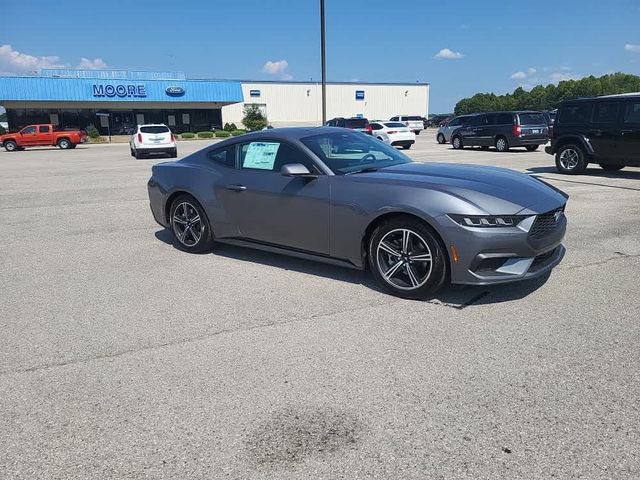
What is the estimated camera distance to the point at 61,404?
2967 millimetres

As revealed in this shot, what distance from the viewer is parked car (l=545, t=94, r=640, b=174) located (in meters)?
11.3

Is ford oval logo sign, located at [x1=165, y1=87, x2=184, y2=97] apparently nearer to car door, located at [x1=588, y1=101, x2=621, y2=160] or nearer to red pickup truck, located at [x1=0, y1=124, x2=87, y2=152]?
red pickup truck, located at [x1=0, y1=124, x2=87, y2=152]

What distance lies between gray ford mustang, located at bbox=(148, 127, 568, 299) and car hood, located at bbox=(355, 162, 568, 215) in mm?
11

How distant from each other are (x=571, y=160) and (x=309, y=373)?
11.9 metres

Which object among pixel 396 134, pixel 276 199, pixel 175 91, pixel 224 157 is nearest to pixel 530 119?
pixel 396 134

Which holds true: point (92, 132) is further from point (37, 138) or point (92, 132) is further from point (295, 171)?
point (295, 171)

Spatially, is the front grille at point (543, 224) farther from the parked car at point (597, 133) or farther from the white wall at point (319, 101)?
the white wall at point (319, 101)

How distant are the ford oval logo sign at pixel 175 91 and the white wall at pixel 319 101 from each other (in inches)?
546

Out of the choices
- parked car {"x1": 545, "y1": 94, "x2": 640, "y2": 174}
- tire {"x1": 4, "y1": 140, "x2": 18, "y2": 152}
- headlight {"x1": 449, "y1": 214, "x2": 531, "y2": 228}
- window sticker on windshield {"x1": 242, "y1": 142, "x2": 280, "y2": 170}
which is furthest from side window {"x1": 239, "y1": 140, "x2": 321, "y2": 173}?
tire {"x1": 4, "y1": 140, "x2": 18, "y2": 152}

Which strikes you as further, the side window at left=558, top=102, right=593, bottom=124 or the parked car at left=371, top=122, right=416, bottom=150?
the parked car at left=371, top=122, right=416, bottom=150

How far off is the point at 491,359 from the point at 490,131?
68.8 feet

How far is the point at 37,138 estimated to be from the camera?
34.8 meters

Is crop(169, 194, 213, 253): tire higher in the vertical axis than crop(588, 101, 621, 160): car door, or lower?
lower

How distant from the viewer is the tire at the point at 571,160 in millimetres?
12586
